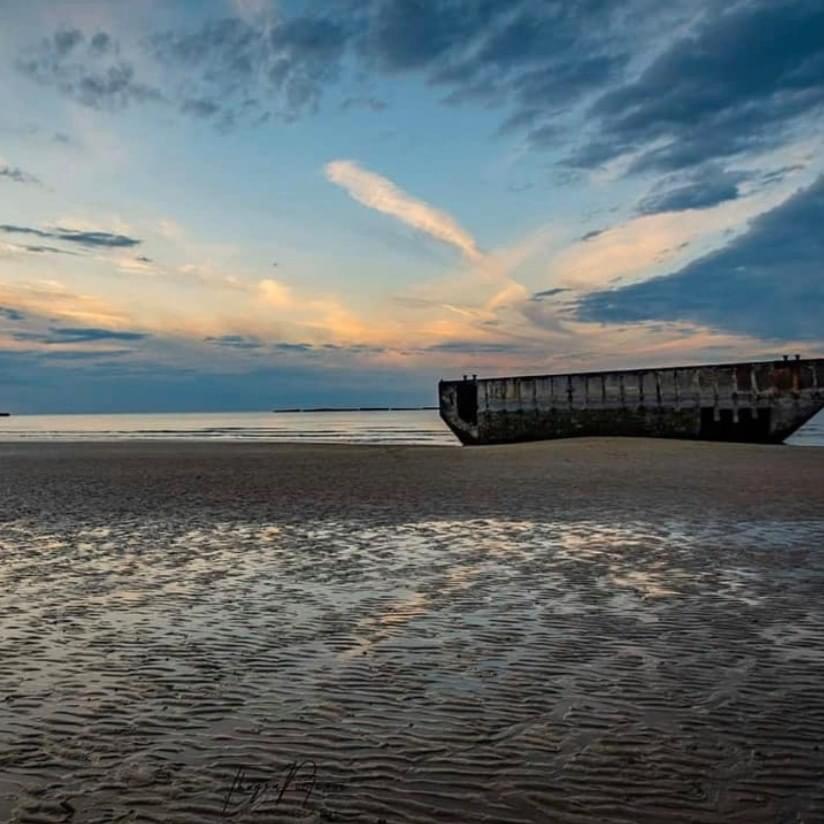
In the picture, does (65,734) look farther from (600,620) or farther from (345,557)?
(345,557)

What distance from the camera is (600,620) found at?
7016 mm

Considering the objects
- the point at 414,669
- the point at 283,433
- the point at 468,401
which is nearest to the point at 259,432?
the point at 283,433

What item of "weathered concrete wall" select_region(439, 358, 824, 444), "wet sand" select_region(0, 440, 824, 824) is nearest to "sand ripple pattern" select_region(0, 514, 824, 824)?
"wet sand" select_region(0, 440, 824, 824)

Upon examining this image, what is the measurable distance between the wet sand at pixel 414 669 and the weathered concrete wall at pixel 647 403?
2250cm

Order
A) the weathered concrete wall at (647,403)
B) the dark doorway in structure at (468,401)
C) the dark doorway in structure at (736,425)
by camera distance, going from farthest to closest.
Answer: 1. the dark doorway in structure at (468,401)
2. the dark doorway in structure at (736,425)
3. the weathered concrete wall at (647,403)

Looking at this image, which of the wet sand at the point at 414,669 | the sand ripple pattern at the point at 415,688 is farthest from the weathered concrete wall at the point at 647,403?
the sand ripple pattern at the point at 415,688

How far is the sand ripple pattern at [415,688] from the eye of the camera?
3695mm

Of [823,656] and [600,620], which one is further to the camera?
[600,620]

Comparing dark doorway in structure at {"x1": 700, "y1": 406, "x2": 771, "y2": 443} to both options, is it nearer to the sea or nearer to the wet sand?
the sea

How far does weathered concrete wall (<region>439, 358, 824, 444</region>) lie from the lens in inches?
1341

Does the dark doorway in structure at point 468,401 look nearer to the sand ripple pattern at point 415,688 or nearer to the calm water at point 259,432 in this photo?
the calm water at point 259,432

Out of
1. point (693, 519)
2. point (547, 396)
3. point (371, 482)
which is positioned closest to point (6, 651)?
point (693, 519)

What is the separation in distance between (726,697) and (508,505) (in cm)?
1056

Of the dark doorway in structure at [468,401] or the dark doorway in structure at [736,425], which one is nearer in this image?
the dark doorway in structure at [736,425]
